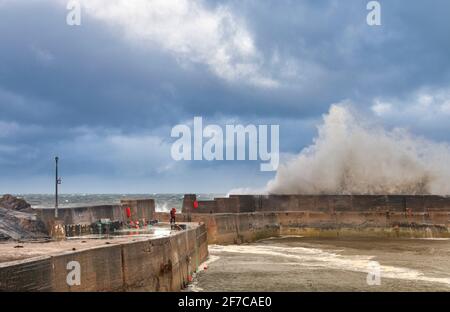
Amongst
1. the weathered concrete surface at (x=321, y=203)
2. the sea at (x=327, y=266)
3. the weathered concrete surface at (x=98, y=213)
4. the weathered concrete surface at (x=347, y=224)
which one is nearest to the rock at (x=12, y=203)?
the weathered concrete surface at (x=98, y=213)

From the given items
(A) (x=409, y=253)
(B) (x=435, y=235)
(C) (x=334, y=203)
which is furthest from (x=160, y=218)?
(B) (x=435, y=235)

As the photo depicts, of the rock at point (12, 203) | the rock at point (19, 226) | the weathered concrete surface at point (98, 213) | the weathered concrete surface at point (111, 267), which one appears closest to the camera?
the weathered concrete surface at point (111, 267)

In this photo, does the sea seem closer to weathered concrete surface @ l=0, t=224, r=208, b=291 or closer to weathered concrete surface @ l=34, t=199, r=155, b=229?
weathered concrete surface @ l=0, t=224, r=208, b=291

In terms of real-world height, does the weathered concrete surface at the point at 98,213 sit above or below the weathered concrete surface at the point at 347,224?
above

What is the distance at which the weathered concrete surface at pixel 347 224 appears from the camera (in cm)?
2361

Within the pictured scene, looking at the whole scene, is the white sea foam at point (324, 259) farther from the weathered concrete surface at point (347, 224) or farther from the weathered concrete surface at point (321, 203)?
the weathered concrete surface at point (321, 203)

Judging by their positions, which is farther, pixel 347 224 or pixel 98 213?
pixel 347 224

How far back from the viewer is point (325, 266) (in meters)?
14.8

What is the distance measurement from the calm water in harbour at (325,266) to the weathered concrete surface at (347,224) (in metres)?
1.32

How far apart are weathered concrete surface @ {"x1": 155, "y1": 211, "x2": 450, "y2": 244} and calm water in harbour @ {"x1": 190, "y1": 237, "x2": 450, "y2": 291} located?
1.32m

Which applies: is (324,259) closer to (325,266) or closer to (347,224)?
(325,266)

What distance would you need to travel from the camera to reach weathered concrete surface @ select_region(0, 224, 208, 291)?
6.14 metres

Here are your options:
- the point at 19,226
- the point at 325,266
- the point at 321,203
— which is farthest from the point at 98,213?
the point at 321,203

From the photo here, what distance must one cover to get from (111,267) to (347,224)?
1781 cm
